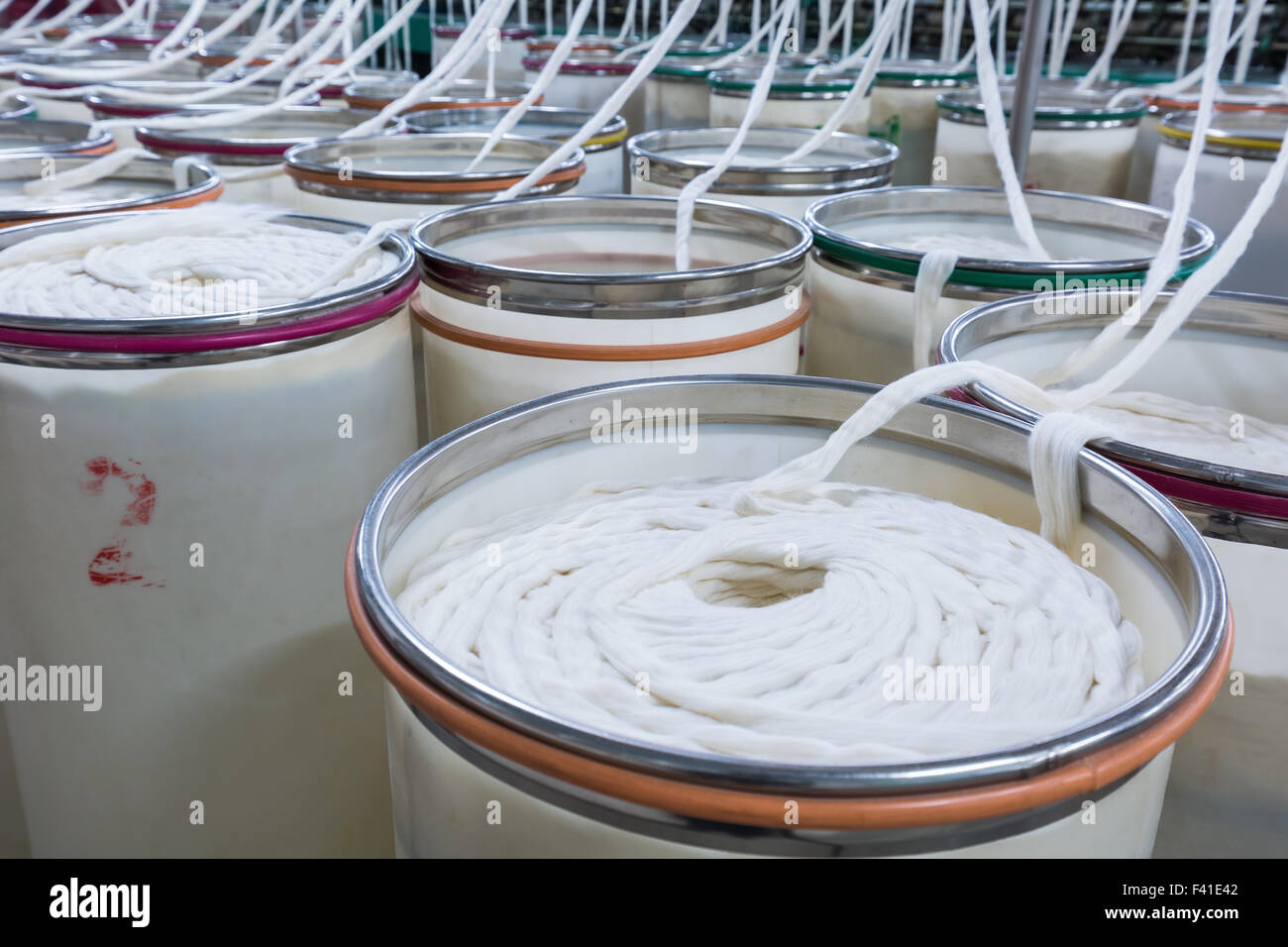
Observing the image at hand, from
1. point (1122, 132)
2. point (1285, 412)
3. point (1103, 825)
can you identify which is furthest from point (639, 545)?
point (1122, 132)

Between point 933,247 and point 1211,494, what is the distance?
901 mm

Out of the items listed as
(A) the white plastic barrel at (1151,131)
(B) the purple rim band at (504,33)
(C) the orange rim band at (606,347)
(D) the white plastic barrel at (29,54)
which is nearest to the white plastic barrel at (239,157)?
(C) the orange rim band at (606,347)

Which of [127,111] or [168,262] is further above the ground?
[127,111]

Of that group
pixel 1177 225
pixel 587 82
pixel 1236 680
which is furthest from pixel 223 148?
pixel 1236 680

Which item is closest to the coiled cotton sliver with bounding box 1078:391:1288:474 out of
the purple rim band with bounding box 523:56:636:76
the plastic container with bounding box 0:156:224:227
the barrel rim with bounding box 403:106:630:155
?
the barrel rim with bounding box 403:106:630:155

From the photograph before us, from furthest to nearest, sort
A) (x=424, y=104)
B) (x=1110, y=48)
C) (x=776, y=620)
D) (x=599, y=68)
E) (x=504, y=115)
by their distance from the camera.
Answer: (x=599, y=68) < (x=1110, y=48) < (x=424, y=104) < (x=504, y=115) < (x=776, y=620)

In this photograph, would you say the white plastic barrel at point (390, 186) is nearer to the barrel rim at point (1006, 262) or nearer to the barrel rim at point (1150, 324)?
the barrel rim at point (1006, 262)

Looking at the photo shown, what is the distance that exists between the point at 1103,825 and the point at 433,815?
408 millimetres

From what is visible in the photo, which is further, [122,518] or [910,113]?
[910,113]

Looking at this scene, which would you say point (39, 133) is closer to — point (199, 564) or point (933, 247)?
point (199, 564)

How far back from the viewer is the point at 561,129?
2.69m

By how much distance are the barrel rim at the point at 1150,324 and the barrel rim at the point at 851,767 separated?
3 cm
